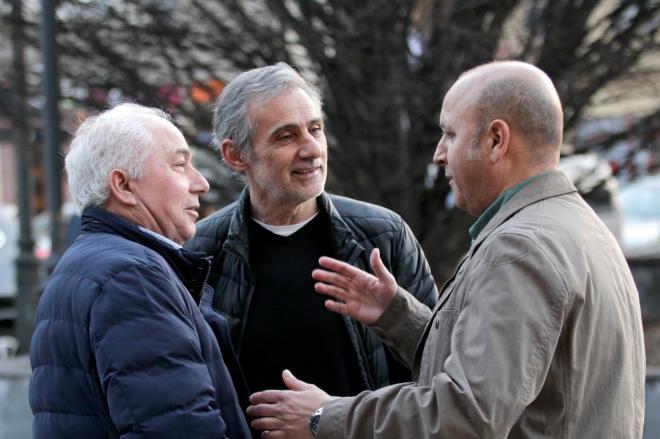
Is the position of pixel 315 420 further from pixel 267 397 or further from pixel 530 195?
pixel 530 195

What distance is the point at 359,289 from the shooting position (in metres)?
2.78

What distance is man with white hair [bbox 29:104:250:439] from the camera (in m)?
2.15

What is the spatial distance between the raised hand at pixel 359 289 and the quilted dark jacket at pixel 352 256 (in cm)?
25

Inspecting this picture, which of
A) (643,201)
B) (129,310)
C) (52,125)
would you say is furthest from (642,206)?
(129,310)

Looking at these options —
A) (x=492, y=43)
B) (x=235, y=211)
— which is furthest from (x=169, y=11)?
(x=235, y=211)

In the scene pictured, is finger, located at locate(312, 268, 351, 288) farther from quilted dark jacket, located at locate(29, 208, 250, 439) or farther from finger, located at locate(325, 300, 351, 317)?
quilted dark jacket, located at locate(29, 208, 250, 439)

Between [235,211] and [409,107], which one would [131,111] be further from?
[409,107]

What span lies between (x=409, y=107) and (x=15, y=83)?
3092 millimetres

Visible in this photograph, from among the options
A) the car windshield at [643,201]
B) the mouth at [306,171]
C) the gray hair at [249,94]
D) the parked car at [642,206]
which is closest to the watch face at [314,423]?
the mouth at [306,171]

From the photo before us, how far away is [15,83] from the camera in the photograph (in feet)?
23.6

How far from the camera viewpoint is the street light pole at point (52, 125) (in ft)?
20.7

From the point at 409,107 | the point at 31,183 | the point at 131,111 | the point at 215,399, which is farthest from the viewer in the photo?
the point at 31,183

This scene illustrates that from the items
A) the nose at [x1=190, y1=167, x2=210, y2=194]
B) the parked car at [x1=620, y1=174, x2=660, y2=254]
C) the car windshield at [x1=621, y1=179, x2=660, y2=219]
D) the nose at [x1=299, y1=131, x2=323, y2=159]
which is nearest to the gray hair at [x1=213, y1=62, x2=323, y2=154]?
the nose at [x1=299, y1=131, x2=323, y2=159]

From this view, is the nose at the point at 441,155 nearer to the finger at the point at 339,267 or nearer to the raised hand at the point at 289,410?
the finger at the point at 339,267
